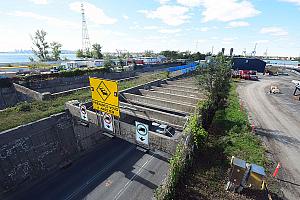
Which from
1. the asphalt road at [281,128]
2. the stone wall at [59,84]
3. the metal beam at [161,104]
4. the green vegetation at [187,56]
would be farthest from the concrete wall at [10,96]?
the green vegetation at [187,56]

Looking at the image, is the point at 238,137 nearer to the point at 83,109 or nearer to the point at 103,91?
the point at 103,91

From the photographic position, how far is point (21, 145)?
1808 cm

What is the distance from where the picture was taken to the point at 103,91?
1400 centimetres

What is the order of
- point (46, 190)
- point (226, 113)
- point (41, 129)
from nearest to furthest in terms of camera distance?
point (46, 190), point (41, 129), point (226, 113)

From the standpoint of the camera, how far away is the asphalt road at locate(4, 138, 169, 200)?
666 inches

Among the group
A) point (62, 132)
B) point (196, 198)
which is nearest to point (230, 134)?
point (196, 198)

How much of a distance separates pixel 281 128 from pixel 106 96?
72.5 ft

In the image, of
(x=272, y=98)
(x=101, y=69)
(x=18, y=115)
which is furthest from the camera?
(x=101, y=69)

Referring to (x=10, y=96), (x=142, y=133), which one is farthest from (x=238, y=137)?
(x=10, y=96)

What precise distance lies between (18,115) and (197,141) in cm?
2097

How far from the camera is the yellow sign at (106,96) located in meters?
13.4

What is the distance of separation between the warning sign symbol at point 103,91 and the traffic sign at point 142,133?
11.3 ft

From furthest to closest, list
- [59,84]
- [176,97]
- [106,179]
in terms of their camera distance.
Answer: [59,84]
[176,97]
[106,179]

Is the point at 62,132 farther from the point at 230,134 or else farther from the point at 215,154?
the point at 230,134
